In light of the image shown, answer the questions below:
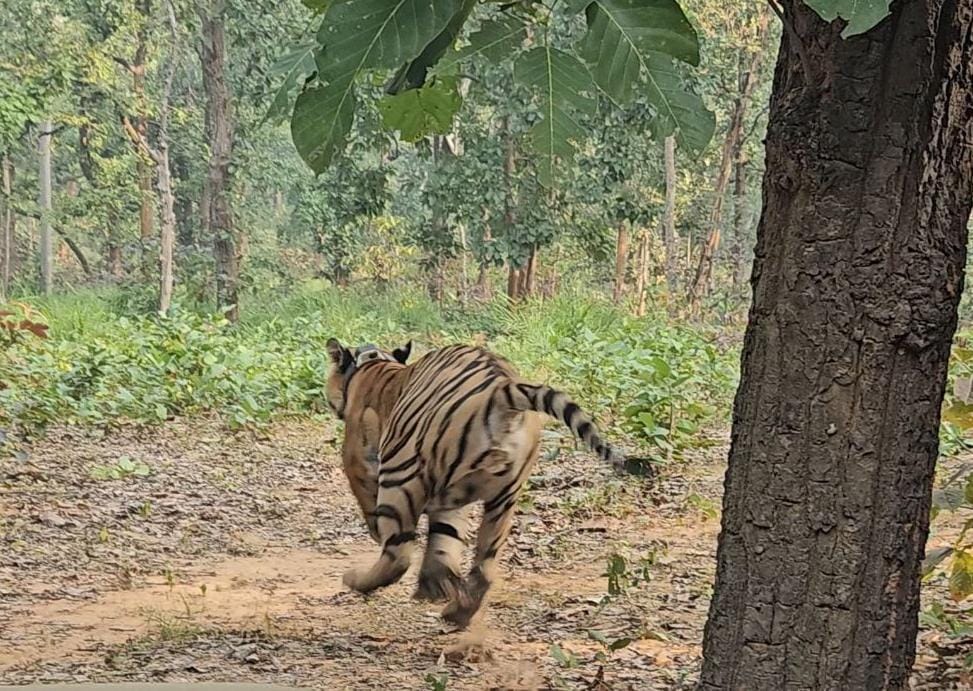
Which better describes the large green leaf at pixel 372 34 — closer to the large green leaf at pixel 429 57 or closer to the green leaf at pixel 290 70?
the large green leaf at pixel 429 57

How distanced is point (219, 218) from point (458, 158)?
309 cm

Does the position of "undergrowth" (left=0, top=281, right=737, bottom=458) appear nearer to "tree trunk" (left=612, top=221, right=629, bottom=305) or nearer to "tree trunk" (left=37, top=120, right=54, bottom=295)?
"tree trunk" (left=612, top=221, right=629, bottom=305)

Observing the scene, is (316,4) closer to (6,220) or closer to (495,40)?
(495,40)

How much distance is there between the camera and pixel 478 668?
3238 millimetres

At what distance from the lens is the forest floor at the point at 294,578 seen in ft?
10.6

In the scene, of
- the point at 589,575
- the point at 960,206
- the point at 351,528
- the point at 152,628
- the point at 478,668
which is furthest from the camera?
the point at 351,528

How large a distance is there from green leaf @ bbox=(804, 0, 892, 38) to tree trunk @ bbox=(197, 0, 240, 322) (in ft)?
40.9

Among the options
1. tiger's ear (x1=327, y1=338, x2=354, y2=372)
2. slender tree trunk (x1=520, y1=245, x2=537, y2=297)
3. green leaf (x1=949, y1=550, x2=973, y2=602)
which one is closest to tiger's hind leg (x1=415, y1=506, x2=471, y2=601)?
tiger's ear (x1=327, y1=338, x2=354, y2=372)

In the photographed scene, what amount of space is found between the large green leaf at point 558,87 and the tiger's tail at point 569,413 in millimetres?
1842

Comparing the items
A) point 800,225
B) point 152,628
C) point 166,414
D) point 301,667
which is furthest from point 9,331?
point 800,225

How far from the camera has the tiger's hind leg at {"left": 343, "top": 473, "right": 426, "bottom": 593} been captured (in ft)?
12.9

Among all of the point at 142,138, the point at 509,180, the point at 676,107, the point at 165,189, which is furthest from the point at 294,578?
the point at 142,138

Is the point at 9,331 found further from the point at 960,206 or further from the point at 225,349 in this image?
the point at 960,206

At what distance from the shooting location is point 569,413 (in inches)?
140
